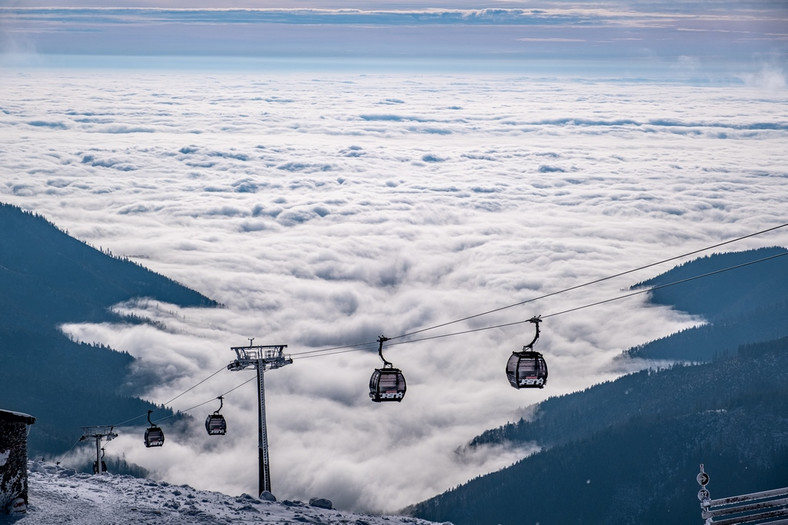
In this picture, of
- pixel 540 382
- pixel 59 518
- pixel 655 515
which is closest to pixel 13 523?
pixel 59 518

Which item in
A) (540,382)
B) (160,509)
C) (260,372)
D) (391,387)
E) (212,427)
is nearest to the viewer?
Result: (160,509)

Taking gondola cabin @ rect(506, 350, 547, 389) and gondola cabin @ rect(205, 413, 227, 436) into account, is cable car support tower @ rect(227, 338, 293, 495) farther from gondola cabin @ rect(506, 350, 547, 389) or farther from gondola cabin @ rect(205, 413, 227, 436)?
gondola cabin @ rect(506, 350, 547, 389)

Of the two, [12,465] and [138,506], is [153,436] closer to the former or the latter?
[138,506]

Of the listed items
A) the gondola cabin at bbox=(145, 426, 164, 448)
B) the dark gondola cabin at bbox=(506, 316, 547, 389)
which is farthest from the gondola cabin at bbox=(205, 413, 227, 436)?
the dark gondola cabin at bbox=(506, 316, 547, 389)

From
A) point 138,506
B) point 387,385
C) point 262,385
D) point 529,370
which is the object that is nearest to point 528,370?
point 529,370

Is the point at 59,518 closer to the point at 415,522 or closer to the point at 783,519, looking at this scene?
the point at 415,522

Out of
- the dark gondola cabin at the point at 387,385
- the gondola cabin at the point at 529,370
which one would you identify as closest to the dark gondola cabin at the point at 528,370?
the gondola cabin at the point at 529,370

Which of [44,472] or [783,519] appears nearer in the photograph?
[783,519]

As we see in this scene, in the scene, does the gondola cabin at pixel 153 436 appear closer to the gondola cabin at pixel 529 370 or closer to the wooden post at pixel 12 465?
the gondola cabin at pixel 529 370
